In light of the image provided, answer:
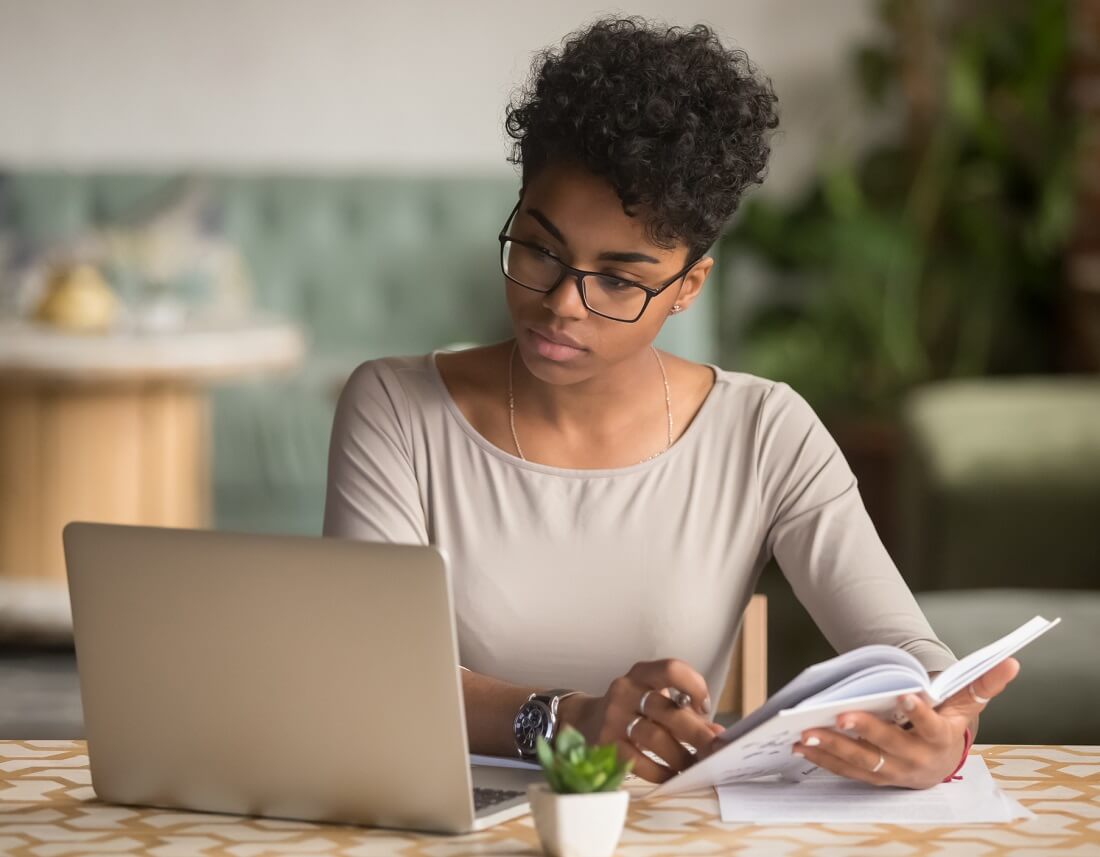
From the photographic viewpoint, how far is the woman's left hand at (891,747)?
1.25 meters

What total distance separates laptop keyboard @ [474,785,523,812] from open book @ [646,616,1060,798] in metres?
0.12

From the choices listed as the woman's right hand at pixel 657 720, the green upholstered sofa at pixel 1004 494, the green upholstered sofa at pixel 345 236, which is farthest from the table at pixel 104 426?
the woman's right hand at pixel 657 720

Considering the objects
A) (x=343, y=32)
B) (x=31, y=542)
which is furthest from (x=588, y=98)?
(x=343, y=32)

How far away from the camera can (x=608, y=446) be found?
1.71 meters

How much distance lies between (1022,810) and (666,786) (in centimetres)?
28

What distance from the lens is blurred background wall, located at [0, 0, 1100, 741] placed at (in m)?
4.95

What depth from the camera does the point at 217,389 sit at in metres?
5.01

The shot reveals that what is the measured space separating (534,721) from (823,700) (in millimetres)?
300

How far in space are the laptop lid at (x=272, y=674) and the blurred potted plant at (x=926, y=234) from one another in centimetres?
394

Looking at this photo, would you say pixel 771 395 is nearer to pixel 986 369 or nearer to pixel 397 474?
pixel 397 474

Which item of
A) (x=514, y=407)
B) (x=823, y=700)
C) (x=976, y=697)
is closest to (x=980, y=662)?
(x=976, y=697)

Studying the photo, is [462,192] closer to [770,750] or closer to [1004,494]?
[1004,494]

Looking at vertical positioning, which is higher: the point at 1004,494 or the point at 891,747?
the point at 891,747

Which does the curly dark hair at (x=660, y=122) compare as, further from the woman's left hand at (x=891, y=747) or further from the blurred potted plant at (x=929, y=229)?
the blurred potted plant at (x=929, y=229)
